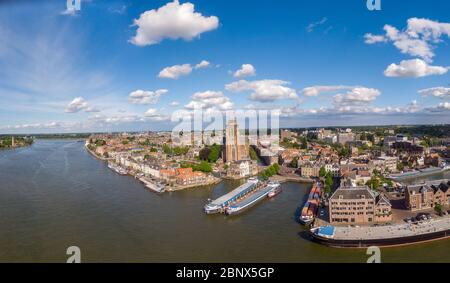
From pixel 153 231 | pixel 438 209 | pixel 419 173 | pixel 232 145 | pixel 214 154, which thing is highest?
pixel 232 145

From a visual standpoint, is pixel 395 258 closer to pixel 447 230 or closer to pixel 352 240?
pixel 352 240

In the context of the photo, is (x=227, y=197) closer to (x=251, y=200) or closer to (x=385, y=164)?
(x=251, y=200)

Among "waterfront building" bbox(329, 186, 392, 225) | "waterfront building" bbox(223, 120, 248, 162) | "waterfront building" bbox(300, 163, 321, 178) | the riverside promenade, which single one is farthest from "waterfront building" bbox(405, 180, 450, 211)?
"waterfront building" bbox(223, 120, 248, 162)

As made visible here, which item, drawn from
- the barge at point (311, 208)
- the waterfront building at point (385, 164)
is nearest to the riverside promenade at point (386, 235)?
the barge at point (311, 208)

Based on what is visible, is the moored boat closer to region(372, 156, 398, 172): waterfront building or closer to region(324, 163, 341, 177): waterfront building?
region(324, 163, 341, 177): waterfront building

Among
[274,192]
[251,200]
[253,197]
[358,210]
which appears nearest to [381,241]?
[358,210]
